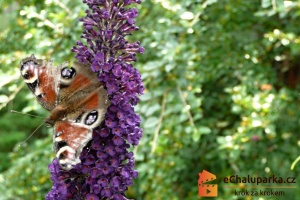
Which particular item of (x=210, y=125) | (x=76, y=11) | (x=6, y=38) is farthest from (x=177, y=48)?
(x=6, y=38)

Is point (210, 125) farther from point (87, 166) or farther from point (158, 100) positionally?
point (87, 166)

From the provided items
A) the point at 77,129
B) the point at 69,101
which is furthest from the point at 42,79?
the point at 77,129

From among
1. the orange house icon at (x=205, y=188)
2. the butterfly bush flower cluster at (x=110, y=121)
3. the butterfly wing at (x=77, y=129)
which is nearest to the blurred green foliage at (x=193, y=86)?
the orange house icon at (x=205, y=188)

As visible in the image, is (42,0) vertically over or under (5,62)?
over

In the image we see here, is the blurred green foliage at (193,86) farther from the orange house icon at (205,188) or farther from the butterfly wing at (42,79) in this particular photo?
the butterfly wing at (42,79)

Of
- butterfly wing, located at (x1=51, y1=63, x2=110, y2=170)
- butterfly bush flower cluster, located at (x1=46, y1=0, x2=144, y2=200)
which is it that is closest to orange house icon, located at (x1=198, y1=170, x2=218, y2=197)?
butterfly bush flower cluster, located at (x1=46, y1=0, x2=144, y2=200)
